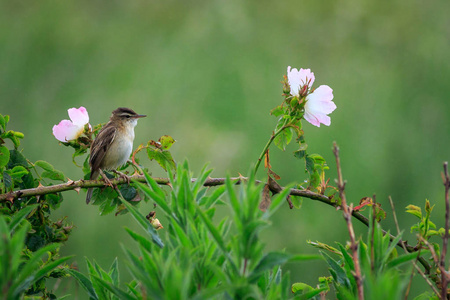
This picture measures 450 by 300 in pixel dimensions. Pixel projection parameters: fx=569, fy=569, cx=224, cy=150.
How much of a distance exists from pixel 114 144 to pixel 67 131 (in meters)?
0.99

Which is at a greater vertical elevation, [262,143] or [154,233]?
[262,143]

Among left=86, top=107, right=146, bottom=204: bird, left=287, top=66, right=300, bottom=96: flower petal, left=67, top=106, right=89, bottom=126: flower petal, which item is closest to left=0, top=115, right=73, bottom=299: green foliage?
left=67, top=106, right=89, bottom=126: flower petal

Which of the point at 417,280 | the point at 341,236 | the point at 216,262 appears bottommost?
the point at 216,262

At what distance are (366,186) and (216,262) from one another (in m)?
2.64

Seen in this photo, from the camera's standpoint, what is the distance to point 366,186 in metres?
3.22

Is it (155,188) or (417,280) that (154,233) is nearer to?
(155,188)

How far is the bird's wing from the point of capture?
2.16 metres

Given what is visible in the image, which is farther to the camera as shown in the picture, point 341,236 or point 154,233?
point 341,236

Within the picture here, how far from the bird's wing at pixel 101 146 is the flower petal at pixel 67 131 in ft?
2.65

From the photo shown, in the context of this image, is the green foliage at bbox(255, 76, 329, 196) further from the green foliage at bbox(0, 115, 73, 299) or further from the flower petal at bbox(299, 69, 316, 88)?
the green foliage at bbox(0, 115, 73, 299)

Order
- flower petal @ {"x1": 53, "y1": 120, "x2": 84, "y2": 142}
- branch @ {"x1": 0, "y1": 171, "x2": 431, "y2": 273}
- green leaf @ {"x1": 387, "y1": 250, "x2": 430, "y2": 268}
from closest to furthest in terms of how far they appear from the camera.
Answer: green leaf @ {"x1": 387, "y1": 250, "x2": 430, "y2": 268}
branch @ {"x1": 0, "y1": 171, "x2": 431, "y2": 273}
flower petal @ {"x1": 53, "y1": 120, "x2": 84, "y2": 142}

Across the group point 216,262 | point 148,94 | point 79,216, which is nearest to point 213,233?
point 216,262

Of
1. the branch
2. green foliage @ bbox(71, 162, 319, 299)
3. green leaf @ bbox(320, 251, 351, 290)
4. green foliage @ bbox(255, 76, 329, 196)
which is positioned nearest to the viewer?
green foliage @ bbox(71, 162, 319, 299)

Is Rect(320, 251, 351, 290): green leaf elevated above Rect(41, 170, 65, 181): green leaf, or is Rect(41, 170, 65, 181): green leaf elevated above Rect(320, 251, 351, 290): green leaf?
Rect(41, 170, 65, 181): green leaf
